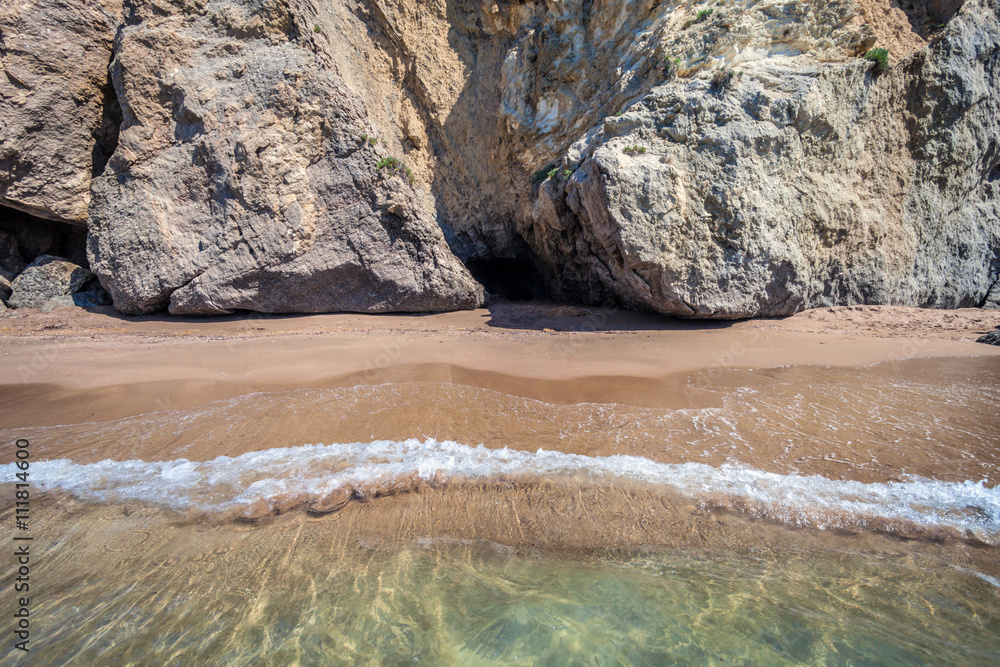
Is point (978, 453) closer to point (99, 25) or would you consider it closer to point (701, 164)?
point (701, 164)

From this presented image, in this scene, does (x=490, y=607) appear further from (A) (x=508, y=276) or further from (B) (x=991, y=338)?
A: (A) (x=508, y=276)

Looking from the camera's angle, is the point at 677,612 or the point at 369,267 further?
the point at 369,267

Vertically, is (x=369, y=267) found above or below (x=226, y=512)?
above

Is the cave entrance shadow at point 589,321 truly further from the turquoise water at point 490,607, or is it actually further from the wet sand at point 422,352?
the turquoise water at point 490,607

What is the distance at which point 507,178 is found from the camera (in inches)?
360

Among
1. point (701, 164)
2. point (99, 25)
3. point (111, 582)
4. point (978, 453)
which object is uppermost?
point (99, 25)

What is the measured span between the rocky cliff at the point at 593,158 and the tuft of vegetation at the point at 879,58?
0.08 metres

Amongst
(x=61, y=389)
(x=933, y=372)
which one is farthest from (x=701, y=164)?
(x=61, y=389)

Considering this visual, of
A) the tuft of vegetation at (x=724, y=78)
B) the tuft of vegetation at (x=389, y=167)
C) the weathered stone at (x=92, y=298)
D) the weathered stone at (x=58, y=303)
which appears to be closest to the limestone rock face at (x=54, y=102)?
the weathered stone at (x=92, y=298)

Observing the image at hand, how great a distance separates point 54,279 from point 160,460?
25.1ft

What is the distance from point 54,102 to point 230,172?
3523mm

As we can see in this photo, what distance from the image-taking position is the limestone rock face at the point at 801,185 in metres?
5.73

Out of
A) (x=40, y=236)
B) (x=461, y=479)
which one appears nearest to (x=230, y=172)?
(x=40, y=236)

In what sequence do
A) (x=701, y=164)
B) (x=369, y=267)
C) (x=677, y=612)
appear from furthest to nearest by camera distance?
(x=369, y=267)
(x=701, y=164)
(x=677, y=612)
